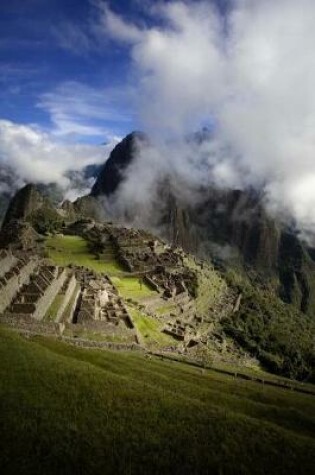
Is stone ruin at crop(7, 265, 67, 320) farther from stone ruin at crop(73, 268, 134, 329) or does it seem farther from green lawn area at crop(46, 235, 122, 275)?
green lawn area at crop(46, 235, 122, 275)

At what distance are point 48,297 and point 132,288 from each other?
1268 inches

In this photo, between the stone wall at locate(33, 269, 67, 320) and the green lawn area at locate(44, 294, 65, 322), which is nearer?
the stone wall at locate(33, 269, 67, 320)

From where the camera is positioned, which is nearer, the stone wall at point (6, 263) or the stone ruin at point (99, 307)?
the stone ruin at point (99, 307)

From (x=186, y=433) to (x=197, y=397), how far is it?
773 centimetres

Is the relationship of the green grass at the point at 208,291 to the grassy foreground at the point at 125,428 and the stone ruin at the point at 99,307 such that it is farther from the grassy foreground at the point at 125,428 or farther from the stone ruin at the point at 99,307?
the grassy foreground at the point at 125,428

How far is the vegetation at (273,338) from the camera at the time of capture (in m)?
76.7

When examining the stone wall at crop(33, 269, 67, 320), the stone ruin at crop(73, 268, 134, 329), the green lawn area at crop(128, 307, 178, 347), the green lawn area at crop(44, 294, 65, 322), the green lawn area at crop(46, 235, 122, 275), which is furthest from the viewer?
the green lawn area at crop(46, 235, 122, 275)

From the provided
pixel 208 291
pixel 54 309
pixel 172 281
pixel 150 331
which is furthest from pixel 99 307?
pixel 208 291

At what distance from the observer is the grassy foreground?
19.8m

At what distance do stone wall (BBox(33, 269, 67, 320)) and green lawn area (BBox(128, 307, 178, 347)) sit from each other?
10685 mm

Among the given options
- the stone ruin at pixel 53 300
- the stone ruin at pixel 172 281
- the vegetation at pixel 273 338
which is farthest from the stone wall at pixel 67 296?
the vegetation at pixel 273 338

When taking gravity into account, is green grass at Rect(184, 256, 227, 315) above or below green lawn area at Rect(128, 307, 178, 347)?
above

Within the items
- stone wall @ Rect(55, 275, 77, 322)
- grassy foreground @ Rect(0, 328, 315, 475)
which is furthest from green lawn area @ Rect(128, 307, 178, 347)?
grassy foreground @ Rect(0, 328, 315, 475)

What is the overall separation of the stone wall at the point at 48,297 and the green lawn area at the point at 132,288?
15.5 m
